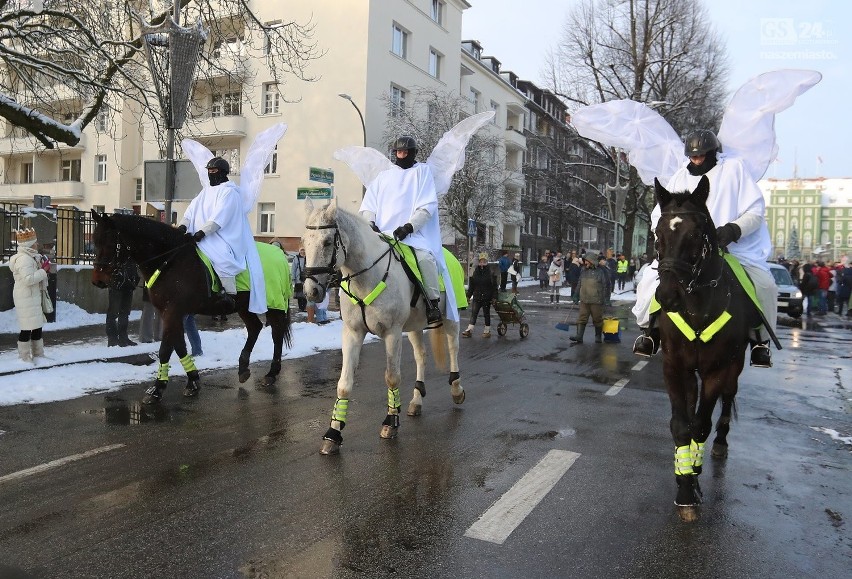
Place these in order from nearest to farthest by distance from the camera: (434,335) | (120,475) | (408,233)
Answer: (120,475) → (408,233) → (434,335)

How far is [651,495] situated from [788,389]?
5725mm

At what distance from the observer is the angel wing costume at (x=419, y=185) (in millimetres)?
6518

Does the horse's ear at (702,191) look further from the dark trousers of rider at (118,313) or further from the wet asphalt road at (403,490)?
the dark trousers of rider at (118,313)

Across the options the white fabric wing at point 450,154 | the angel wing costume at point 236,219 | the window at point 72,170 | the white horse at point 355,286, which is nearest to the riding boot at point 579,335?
the angel wing costume at point 236,219

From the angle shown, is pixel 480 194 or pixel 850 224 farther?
pixel 850 224

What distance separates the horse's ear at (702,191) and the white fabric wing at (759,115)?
59.0 inches

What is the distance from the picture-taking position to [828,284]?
24562 millimetres

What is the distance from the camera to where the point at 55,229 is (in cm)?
1412

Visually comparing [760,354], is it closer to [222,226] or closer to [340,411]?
[340,411]

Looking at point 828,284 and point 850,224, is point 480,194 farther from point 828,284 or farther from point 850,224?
point 850,224

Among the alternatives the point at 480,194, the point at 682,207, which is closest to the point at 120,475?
the point at 682,207

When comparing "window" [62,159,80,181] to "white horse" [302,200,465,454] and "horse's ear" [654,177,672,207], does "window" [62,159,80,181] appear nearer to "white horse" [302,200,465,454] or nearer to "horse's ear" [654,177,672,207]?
"white horse" [302,200,465,454]

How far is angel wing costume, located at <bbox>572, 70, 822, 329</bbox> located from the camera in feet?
16.2

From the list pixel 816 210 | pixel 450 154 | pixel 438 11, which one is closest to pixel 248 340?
pixel 450 154
